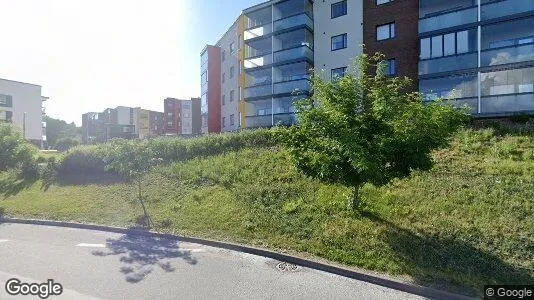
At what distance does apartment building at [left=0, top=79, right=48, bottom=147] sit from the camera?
5312cm

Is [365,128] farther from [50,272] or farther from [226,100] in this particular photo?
[226,100]

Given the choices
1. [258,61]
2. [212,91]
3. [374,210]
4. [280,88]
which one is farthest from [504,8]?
[212,91]

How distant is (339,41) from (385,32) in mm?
3631

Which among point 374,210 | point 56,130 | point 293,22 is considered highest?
point 293,22

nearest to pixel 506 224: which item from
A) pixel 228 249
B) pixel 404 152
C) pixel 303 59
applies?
pixel 404 152

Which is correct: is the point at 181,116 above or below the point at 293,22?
below

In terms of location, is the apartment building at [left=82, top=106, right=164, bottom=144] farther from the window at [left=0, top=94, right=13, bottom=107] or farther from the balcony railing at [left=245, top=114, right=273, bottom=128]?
the balcony railing at [left=245, top=114, right=273, bottom=128]

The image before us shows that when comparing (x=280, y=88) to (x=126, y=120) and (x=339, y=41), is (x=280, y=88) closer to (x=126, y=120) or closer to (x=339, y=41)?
(x=339, y=41)

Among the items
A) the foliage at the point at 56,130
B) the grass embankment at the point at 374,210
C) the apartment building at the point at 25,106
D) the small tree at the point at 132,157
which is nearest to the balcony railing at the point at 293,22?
the grass embankment at the point at 374,210

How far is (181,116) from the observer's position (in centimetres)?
8112

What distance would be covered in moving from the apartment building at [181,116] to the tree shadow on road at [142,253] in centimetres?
6401

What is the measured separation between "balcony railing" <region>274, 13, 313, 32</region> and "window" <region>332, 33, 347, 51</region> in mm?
2438

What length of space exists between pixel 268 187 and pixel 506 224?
664 cm

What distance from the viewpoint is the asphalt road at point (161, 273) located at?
540 cm
